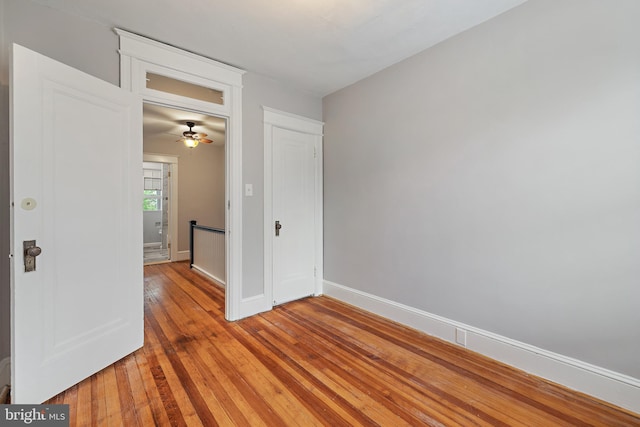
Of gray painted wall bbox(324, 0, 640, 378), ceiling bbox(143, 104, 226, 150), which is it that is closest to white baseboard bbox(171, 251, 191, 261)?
ceiling bbox(143, 104, 226, 150)

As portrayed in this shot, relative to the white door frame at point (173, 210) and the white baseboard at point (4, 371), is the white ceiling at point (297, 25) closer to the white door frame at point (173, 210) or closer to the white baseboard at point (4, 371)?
the white baseboard at point (4, 371)

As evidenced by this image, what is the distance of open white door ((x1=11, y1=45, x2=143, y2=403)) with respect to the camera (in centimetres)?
160

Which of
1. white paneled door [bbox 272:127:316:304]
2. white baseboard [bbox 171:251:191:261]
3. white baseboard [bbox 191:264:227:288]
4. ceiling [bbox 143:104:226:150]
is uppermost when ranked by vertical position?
ceiling [bbox 143:104:226:150]

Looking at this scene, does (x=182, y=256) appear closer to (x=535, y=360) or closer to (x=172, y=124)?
(x=172, y=124)

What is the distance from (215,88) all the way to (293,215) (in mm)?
1670

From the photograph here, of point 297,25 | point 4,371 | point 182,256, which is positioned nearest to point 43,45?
point 297,25

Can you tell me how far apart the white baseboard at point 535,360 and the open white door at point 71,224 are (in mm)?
2542

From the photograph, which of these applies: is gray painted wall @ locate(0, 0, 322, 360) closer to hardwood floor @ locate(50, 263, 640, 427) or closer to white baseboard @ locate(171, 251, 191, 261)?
hardwood floor @ locate(50, 263, 640, 427)

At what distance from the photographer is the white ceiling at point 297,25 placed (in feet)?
6.60

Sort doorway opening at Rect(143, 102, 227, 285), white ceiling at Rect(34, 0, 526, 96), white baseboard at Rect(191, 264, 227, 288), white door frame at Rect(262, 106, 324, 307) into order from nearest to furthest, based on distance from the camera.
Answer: white ceiling at Rect(34, 0, 526, 96)
white door frame at Rect(262, 106, 324, 307)
white baseboard at Rect(191, 264, 227, 288)
doorway opening at Rect(143, 102, 227, 285)

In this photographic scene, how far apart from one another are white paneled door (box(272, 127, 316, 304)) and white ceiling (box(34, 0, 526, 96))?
97cm

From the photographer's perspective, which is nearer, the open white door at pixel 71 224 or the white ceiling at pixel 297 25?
the open white door at pixel 71 224

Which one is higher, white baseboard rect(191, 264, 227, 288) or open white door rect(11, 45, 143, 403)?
open white door rect(11, 45, 143, 403)

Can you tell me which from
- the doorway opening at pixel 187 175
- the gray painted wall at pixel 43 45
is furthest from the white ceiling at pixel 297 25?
the doorway opening at pixel 187 175
